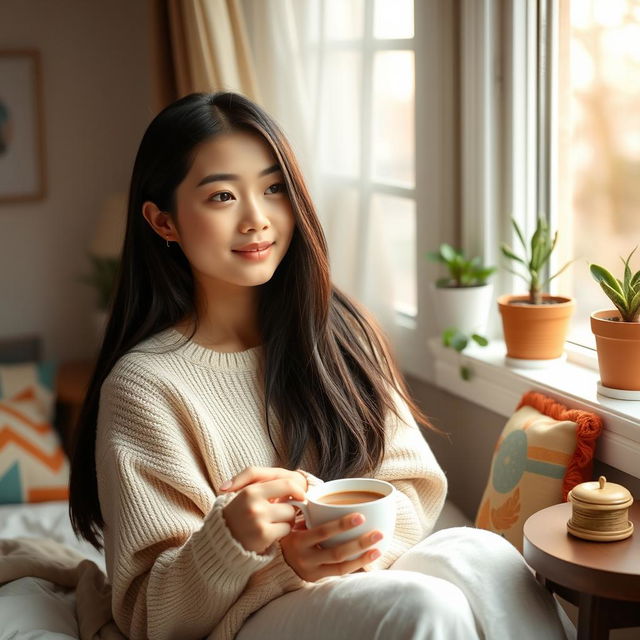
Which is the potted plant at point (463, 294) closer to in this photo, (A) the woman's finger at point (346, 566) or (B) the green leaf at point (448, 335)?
(B) the green leaf at point (448, 335)

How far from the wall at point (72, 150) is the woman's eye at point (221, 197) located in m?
2.17

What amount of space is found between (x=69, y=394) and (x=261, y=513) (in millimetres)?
2010

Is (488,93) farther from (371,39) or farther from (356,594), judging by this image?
(356,594)

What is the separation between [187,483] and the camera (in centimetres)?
149

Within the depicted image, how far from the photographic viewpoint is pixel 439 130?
7.77 feet

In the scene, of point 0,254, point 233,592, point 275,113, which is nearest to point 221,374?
point 233,592

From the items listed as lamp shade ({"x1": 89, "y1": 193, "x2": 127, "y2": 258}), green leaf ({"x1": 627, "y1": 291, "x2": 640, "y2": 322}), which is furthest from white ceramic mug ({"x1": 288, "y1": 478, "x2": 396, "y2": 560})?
lamp shade ({"x1": 89, "y1": 193, "x2": 127, "y2": 258})

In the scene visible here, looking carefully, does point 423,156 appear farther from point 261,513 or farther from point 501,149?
point 261,513

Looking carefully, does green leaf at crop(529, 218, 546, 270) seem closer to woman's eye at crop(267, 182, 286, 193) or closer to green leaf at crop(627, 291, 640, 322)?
green leaf at crop(627, 291, 640, 322)

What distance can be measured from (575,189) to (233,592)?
1.14 m

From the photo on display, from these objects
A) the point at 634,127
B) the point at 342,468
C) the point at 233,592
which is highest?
the point at 634,127

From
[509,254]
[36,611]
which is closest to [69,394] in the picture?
[36,611]

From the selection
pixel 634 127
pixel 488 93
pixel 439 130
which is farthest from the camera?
pixel 439 130

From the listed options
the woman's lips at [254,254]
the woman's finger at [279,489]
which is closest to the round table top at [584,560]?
the woman's finger at [279,489]
